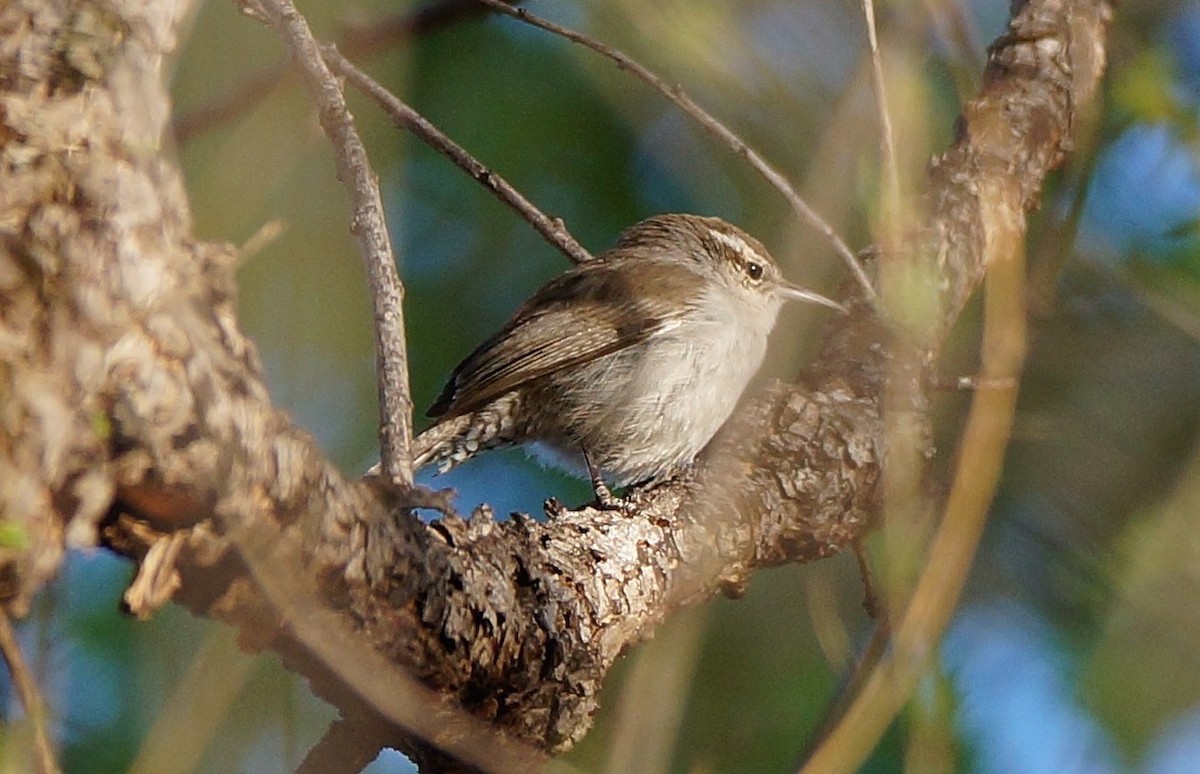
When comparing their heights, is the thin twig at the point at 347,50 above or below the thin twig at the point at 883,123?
below

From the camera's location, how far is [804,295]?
4688 mm

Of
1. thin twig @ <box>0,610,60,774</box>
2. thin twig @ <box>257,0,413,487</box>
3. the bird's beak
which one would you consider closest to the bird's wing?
the bird's beak

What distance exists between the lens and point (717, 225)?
4.97m

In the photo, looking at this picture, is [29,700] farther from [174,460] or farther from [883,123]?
[883,123]

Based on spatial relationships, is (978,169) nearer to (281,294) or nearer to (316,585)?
(281,294)

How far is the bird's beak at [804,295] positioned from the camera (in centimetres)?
417

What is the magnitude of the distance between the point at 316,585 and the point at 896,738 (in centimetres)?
197

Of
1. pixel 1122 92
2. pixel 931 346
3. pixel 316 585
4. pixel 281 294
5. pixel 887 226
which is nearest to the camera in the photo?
pixel 316 585

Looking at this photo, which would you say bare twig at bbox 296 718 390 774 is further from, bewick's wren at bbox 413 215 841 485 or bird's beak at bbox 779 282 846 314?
bird's beak at bbox 779 282 846 314

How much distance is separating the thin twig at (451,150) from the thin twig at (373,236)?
1.21 ft

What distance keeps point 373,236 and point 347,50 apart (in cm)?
136

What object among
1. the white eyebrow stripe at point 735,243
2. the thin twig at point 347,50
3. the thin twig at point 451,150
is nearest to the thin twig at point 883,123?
the thin twig at point 451,150

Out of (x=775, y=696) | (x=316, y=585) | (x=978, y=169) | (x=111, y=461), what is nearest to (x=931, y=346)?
(x=978, y=169)

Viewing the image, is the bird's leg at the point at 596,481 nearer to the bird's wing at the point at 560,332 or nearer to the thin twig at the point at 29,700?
the bird's wing at the point at 560,332
